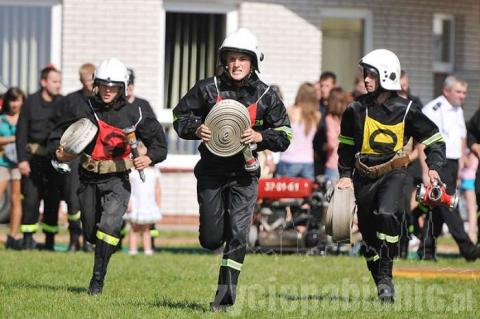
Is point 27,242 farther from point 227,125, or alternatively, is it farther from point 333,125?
point 227,125

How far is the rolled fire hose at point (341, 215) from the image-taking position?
35.0ft

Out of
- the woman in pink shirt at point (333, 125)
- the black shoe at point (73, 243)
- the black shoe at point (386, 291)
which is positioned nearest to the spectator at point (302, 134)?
the woman in pink shirt at point (333, 125)

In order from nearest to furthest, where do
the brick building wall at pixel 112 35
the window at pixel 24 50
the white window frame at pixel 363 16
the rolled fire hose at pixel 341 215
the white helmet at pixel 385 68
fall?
the rolled fire hose at pixel 341 215 < the white helmet at pixel 385 68 < the brick building wall at pixel 112 35 < the window at pixel 24 50 < the white window frame at pixel 363 16

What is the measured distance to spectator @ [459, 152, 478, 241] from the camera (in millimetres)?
18516

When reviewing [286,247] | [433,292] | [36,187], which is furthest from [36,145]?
[433,292]

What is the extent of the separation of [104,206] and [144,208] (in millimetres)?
5012

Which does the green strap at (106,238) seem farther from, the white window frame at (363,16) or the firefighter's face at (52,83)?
the white window frame at (363,16)

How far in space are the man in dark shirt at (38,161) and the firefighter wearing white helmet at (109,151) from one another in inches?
186

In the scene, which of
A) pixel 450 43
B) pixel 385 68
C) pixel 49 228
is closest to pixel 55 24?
pixel 49 228

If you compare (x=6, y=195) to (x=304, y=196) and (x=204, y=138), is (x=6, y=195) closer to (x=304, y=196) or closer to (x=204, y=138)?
(x=304, y=196)

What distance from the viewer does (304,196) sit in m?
16.5

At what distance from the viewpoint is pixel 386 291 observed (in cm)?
1087

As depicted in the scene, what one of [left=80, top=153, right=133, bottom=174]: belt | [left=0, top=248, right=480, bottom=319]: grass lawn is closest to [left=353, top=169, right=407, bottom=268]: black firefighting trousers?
[left=0, top=248, right=480, bottom=319]: grass lawn

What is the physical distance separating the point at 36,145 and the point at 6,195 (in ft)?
4.90
